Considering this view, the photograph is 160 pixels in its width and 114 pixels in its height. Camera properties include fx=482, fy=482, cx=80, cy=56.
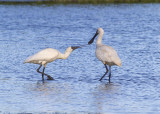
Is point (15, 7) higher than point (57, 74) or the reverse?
the reverse

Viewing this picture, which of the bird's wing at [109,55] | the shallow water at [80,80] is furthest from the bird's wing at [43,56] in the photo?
the bird's wing at [109,55]

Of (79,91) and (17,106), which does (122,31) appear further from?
(17,106)

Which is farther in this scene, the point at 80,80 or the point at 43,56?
the point at 43,56

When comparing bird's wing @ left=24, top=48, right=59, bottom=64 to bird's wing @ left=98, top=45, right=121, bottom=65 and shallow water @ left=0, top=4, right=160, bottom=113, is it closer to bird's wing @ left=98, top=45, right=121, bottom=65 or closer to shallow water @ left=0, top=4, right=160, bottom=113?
shallow water @ left=0, top=4, right=160, bottom=113

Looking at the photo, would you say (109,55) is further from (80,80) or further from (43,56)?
(43,56)

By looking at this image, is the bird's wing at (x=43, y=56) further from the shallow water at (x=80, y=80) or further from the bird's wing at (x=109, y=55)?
the bird's wing at (x=109, y=55)

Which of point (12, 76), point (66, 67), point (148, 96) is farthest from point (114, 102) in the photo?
point (66, 67)

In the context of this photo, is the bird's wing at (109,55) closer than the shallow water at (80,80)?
No

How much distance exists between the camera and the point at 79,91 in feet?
33.6

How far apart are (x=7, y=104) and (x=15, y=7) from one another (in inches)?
1467

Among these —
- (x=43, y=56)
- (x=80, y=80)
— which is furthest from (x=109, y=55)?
(x=43, y=56)

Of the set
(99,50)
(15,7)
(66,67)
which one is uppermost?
(99,50)

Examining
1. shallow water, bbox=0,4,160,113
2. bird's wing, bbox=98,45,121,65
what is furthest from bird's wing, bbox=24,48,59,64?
bird's wing, bbox=98,45,121,65

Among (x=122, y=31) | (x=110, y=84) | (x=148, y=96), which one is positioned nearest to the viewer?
(x=148, y=96)
